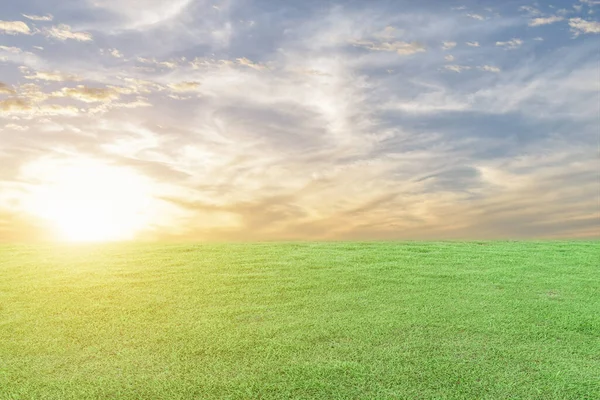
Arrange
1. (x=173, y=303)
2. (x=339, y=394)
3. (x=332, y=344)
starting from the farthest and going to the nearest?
(x=173, y=303) → (x=332, y=344) → (x=339, y=394)

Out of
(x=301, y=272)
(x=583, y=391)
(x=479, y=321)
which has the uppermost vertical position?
(x=301, y=272)

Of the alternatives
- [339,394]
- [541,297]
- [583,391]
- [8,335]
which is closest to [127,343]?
[8,335]

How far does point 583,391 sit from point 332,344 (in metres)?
2.67

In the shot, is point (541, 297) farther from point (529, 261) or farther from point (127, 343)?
point (127, 343)

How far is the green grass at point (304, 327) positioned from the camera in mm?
5520

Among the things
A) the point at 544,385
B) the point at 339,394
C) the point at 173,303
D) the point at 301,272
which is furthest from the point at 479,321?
the point at 173,303

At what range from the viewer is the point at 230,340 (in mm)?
6652

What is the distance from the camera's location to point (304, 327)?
705cm

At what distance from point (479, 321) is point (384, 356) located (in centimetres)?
197

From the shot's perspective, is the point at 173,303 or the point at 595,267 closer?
the point at 173,303

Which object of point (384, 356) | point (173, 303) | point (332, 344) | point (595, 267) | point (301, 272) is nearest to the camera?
point (384, 356)

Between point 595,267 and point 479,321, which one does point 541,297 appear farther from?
point 595,267

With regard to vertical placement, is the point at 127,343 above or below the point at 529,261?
below

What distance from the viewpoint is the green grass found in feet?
18.1
